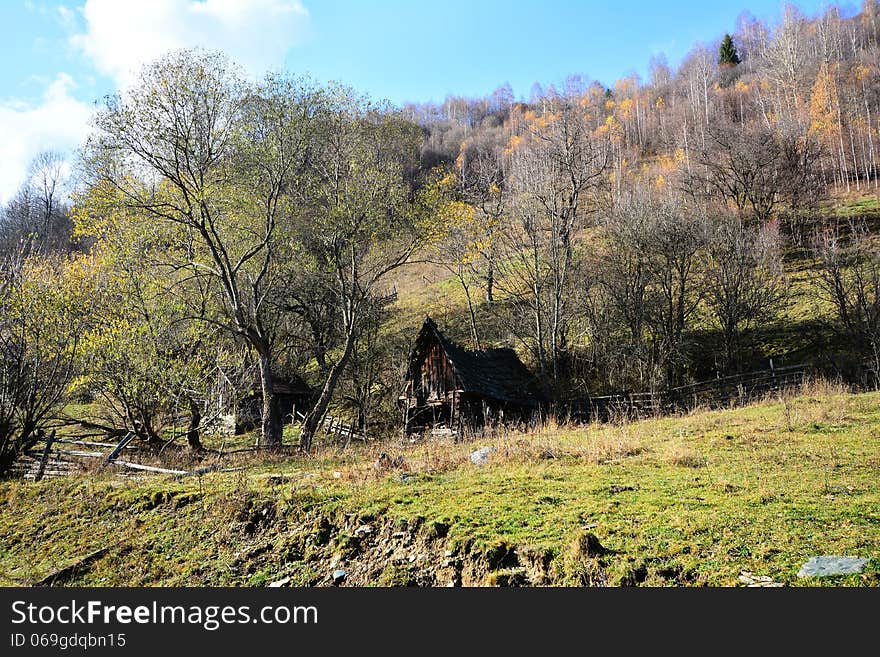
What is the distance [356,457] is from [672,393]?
55.1 feet

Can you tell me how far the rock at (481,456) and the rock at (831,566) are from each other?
734cm

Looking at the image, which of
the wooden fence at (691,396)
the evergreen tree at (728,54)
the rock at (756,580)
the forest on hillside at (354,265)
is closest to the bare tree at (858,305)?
the forest on hillside at (354,265)

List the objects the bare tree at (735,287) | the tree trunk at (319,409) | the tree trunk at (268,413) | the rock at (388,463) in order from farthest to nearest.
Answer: the bare tree at (735,287), the tree trunk at (319,409), the tree trunk at (268,413), the rock at (388,463)

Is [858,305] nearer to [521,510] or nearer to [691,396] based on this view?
[691,396]

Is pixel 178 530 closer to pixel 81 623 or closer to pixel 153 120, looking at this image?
pixel 81 623

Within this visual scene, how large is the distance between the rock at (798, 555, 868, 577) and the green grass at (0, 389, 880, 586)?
3.7 inches

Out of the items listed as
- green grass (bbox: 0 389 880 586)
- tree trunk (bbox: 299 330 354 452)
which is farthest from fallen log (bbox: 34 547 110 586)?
tree trunk (bbox: 299 330 354 452)

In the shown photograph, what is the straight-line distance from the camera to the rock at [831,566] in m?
4.76

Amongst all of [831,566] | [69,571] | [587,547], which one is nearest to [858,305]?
[831,566]

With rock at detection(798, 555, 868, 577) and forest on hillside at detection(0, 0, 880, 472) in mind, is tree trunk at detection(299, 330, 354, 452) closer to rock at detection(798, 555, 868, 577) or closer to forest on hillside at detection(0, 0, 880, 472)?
forest on hillside at detection(0, 0, 880, 472)

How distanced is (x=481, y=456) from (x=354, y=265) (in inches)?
433

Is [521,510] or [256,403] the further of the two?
[256,403]

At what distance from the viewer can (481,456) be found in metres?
12.4

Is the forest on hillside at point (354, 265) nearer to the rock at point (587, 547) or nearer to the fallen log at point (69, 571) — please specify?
the fallen log at point (69, 571)
